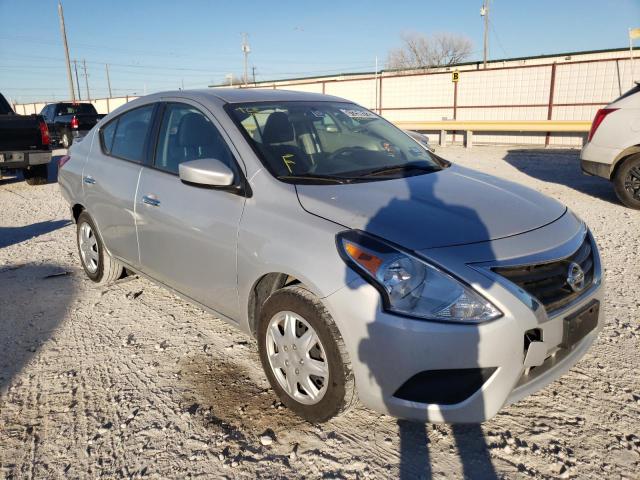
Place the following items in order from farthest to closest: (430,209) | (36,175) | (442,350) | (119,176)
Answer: (36,175)
(119,176)
(430,209)
(442,350)

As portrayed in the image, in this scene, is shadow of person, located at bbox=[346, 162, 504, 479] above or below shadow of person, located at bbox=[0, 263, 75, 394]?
above

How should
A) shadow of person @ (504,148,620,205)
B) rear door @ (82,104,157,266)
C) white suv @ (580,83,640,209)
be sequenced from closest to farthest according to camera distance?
rear door @ (82,104,157,266)
white suv @ (580,83,640,209)
shadow of person @ (504,148,620,205)

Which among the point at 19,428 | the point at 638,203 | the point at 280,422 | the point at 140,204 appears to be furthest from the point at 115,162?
the point at 638,203

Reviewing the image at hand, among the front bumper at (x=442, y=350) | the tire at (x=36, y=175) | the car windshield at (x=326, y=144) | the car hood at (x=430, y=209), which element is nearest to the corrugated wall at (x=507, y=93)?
the tire at (x=36, y=175)

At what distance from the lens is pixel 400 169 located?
313 centimetres

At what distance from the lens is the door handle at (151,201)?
3.30m

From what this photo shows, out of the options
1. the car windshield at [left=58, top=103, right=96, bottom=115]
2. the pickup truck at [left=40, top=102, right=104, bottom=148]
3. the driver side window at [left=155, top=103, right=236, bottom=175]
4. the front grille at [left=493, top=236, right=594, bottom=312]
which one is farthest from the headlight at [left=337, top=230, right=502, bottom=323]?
the car windshield at [left=58, top=103, right=96, bottom=115]

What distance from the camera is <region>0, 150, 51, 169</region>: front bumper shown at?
9570 millimetres

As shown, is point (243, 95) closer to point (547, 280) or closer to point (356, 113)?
point (356, 113)

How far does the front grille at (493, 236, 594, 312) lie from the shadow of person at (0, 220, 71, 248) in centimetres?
593

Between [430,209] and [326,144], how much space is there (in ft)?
3.31

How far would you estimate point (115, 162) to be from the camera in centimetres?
391

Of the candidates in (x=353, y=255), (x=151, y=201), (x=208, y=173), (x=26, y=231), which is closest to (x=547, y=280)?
(x=353, y=255)

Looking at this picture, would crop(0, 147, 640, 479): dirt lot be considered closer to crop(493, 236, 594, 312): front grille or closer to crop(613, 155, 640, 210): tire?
crop(493, 236, 594, 312): front grille
